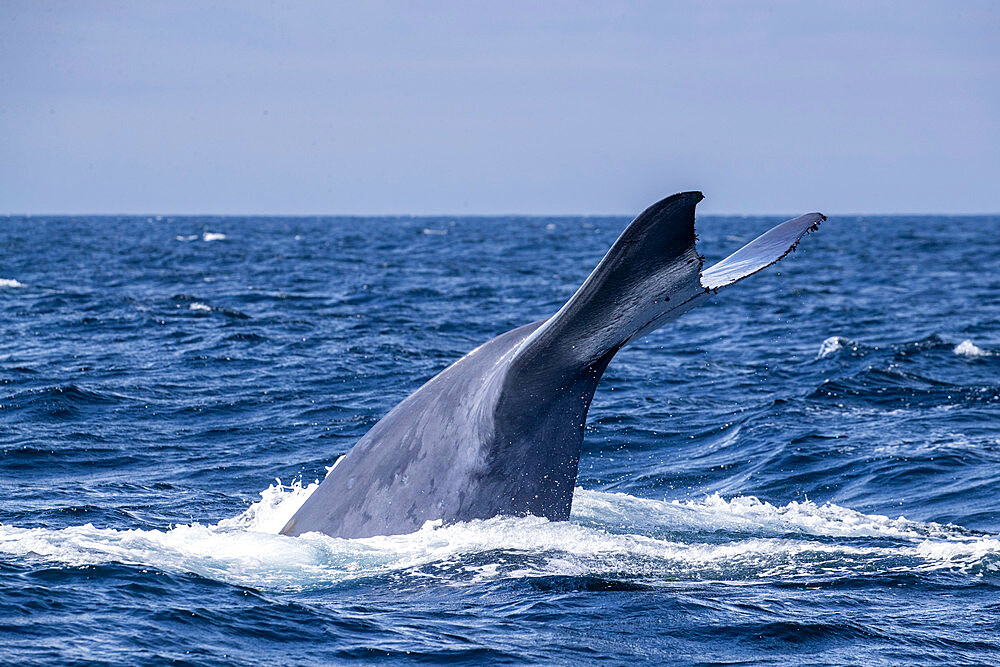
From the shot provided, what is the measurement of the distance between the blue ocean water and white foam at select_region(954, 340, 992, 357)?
8 centimetres

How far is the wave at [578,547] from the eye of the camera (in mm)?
5660

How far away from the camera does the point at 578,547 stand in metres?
6.32

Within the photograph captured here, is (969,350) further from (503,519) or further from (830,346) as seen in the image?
(503,519)

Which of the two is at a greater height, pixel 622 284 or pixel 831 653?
pixel 622 284

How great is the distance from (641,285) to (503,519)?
1.28m

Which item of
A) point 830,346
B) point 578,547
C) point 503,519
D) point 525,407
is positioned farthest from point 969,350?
point 525,407

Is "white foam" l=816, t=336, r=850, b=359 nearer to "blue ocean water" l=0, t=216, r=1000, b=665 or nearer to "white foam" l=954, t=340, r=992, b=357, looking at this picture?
"blue ocean water" l=0, t=216, r=1000, b=665

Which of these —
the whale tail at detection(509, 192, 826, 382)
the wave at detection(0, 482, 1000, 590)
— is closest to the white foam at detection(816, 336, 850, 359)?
the wave at detection(0, 482, 1000, 590)

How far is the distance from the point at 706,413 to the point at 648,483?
12.0ft

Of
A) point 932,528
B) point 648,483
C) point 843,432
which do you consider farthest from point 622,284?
point 843,432

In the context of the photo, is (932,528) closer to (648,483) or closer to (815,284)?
(648,483)

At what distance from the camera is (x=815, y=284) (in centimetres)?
3272

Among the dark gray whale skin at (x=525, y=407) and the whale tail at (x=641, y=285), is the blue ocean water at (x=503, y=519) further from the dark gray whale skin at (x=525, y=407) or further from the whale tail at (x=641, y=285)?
the whale tail at (x=641, y=285)

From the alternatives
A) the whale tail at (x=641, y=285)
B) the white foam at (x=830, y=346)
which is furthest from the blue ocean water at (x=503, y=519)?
the whale tail at (x=641, y=285)
